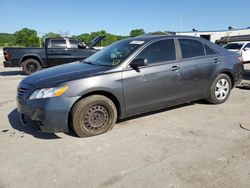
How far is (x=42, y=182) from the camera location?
9.64 ft

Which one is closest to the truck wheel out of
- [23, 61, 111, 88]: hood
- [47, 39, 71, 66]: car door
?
[47, 39, 71, 66]: car door

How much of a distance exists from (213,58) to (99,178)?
3837 millimetres

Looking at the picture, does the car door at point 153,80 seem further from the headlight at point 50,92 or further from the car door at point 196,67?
the headlight at point 50,92

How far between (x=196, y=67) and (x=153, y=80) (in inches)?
45.9

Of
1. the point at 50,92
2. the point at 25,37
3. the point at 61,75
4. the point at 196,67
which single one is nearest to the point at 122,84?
the point at 61,75

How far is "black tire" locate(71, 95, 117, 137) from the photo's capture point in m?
4.04

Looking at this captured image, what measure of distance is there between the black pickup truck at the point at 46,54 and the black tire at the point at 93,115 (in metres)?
8.13

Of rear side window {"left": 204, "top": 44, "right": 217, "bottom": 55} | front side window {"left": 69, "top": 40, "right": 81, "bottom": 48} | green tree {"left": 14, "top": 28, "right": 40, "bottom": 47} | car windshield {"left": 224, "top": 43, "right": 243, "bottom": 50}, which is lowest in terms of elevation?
rear side window {"left": 204, "top": 44, "right": 217, "bottom": 55}

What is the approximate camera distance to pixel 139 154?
140 inches

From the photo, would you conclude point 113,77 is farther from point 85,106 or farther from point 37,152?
point 37,152

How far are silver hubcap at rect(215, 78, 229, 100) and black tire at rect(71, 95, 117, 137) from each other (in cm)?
272

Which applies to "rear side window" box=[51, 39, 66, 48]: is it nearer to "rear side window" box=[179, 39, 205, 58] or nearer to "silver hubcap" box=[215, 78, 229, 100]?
"rear side window" box=[179, 39, 205, 58]

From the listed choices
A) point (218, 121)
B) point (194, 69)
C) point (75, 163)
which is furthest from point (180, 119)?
point (75, 163)

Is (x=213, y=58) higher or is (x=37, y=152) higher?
(x=213, y=58)
